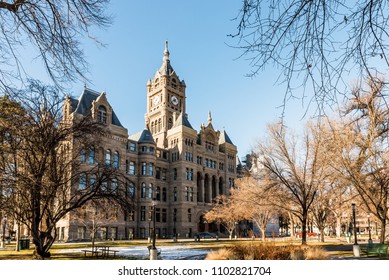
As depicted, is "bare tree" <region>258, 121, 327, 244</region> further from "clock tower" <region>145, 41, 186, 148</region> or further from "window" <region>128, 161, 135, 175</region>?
"window" <region>128, 161, 135, 175</region>

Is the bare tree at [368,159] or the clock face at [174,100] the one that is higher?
the clock face at [174,100]

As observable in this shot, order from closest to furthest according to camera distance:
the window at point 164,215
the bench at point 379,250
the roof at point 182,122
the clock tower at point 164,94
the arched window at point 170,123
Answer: the bench at point 379,250
the clock tower at point 164,94
the arched window at point 170,123
the roof at point 182,122
the window at point 164,215

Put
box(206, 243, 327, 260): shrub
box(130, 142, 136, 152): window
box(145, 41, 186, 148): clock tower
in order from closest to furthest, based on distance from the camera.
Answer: box(206, 243, 327, 260): shrub
box(145, 41, 186, 148): clock tower
box(130, 142, 136, 152): window

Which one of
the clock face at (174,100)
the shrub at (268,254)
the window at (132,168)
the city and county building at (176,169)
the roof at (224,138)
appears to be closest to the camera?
the shrub at (268,254)

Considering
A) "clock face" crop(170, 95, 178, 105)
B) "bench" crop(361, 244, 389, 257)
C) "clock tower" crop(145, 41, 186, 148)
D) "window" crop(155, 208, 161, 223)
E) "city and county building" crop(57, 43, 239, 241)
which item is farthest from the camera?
"window" crop(155, 208, 161, 223)

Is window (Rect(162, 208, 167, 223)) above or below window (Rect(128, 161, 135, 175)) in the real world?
below

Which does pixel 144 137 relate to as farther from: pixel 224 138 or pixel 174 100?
pixel 224 138

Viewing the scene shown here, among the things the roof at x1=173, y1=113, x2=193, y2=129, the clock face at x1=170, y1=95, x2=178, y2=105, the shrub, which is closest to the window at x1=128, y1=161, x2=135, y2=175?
the roof at x1=173, y1=113, x2=193, y2=129

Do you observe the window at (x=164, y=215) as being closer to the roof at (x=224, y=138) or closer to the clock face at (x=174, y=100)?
the roof at (x=224, y=138)

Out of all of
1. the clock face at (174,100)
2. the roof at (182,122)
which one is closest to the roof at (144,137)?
the roof at (182,122)

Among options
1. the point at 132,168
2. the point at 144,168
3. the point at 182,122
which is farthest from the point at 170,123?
the point at 132,168

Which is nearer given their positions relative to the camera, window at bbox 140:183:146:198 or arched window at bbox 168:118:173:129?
arched window at bbox 168:118:173:129

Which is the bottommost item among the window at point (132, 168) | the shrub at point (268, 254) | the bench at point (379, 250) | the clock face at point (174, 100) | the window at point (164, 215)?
the window at point (164, 215)

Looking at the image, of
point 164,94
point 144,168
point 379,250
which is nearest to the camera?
point 379,250
